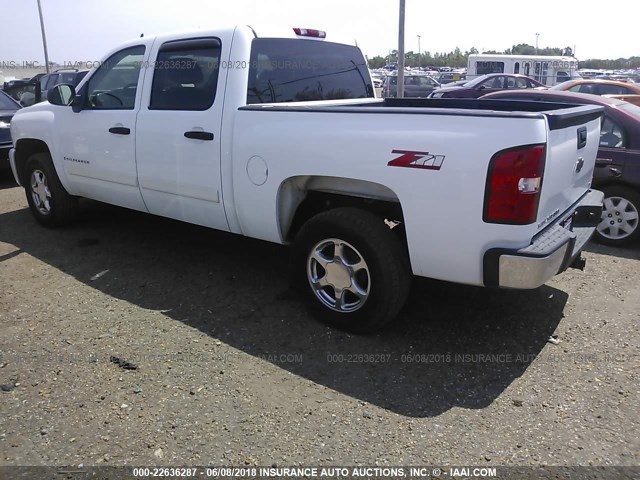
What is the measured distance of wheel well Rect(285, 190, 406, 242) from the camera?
3689 mm

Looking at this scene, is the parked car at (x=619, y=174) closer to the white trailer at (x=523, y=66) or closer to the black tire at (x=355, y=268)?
the black tire at (x=355, y=268)

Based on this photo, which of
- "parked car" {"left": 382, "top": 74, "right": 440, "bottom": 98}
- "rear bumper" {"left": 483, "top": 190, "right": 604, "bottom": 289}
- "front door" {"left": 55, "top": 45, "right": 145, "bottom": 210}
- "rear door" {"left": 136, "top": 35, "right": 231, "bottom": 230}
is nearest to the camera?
"rear bumper" {"left": 483, "top": 190, "right": 604, "bottom": 289}

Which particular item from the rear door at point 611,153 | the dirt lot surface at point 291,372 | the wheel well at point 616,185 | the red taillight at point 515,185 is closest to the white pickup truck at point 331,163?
the red taillight at point 515,185

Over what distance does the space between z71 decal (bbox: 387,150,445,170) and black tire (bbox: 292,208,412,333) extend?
505 mm

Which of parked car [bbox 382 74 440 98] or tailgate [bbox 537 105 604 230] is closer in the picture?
tailgate [bbox 537 105 604 230]

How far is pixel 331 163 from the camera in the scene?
3398mm

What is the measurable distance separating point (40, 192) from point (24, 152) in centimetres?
58

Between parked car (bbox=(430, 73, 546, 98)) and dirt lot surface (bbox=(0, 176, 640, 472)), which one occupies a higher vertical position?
parked car (bbox=(430, 73, 546, 98))

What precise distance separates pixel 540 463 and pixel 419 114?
1895 mm

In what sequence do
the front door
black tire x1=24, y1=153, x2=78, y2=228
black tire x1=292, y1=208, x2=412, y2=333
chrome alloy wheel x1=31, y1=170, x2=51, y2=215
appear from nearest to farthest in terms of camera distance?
black tire x1=292, y1=208, x2=412, y2=333, the front door, black tire x1=24, y1=153, x2=78, y2=228, chrome alloy wheel x1=31, y1=170, x2=51, y2=215

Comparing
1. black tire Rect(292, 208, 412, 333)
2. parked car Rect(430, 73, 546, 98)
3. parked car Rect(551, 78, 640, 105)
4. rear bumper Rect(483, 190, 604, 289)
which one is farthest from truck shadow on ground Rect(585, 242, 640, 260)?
parked car Rect(430, 73, 546, 98)

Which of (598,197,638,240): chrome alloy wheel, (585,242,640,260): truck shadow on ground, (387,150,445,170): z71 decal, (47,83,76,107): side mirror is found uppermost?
(47,83,76,107): side mirror

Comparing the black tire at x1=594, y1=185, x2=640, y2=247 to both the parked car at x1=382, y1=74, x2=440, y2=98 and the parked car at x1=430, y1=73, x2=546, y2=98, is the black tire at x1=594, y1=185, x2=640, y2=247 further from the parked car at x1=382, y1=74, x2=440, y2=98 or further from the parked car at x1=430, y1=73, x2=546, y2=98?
the parked car at x1=382, y1=74, x2=440, y2=98

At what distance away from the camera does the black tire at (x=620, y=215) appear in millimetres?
5543
